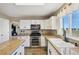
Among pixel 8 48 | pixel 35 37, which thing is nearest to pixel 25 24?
pixel 35 37

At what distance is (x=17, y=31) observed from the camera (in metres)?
7.40

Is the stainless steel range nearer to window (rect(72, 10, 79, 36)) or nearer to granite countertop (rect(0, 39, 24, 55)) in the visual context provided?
window (rect(72, 10, 79, 36))

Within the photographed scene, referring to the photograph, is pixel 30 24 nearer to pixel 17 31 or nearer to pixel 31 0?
pixel 17 31

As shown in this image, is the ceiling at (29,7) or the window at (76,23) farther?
the ceiling at (29,7)

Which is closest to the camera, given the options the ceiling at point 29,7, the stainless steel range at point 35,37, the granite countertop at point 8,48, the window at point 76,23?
the granite countertop at point 8,48

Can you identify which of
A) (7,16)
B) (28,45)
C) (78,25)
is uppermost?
(7,16)

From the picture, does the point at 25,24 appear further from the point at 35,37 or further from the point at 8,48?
the point at 8,48

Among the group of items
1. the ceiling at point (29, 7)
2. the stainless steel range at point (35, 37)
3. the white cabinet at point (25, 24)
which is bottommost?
the stainless steel range at point (35, 37)

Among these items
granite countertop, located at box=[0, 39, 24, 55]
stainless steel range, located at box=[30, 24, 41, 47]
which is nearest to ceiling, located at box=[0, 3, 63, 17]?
granite countertop, located at box=[0, 39, 24, 55]

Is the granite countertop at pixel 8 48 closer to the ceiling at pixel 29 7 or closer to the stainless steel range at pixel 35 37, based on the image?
the ceiling at pixel 29 7

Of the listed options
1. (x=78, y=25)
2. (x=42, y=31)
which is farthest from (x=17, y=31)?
(x=78, y=25)

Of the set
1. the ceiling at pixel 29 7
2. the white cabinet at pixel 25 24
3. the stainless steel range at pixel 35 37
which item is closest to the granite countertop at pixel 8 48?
the ceiling at pixel 29 7

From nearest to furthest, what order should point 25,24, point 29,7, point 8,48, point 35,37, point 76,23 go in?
point 8,48, point 76,23, point 29,7, point 35,37, point 25,24
